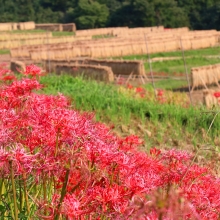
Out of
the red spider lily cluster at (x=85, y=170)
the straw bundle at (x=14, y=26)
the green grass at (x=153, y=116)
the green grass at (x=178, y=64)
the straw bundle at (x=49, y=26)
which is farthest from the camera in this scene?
the straw bundle at (x=49, y=26)

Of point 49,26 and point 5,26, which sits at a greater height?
point 5,26

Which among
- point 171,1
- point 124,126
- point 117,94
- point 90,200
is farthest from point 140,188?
point 171,1

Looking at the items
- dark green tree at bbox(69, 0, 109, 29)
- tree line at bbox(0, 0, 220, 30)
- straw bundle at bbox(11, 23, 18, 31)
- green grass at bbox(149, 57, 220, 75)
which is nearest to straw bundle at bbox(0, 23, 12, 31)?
straw bundle at bbox(11, 23, 18, 31)

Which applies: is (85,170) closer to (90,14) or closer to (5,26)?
(90,14)

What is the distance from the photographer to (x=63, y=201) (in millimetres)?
1867

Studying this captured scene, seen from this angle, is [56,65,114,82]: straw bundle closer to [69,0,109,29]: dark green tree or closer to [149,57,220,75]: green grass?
[149,57,220,75]: green grass

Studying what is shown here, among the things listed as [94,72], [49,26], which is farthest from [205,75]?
[49,26]

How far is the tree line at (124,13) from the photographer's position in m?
73.1

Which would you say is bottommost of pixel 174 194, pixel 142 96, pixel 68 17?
pixel 68 17

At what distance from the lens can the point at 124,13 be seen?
259ft

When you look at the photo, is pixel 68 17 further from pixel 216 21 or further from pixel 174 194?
pixel 174 194

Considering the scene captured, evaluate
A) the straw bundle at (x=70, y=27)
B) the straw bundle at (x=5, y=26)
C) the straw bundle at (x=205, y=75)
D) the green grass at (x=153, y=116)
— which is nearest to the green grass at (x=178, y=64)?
the straw bundle at (x=205, y=75)

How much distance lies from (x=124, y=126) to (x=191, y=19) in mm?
68827

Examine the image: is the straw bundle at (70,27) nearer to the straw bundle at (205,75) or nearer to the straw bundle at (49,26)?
the straw bundle at (49,26)
